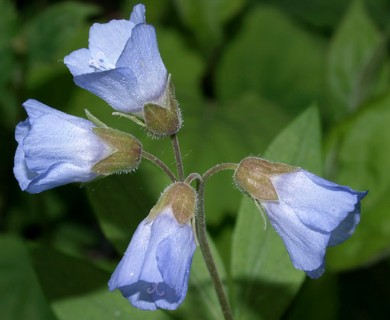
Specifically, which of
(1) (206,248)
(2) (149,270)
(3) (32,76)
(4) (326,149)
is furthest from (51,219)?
(2) (149,270)

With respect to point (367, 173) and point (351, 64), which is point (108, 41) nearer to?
point (367, 173)

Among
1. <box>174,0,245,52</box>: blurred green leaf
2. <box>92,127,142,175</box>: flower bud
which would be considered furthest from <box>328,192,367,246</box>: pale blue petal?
<box>174,0,245,52</box>: blurred green leaf

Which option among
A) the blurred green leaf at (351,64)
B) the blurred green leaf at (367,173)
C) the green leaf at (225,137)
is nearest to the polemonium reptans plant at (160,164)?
the green leaf at (225,137)

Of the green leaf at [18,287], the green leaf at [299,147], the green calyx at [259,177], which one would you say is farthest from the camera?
the green leaf at [18,287]

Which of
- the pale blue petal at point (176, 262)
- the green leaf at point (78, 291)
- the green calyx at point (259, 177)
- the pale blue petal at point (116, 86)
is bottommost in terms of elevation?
the green leaf at point (78, 291)

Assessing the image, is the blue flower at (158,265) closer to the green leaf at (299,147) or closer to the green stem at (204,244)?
the green stem at (204,244)

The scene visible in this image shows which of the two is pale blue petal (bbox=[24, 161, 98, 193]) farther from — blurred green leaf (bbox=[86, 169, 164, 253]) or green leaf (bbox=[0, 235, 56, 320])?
green leaf (bbox=[0, 235, 56, 320])

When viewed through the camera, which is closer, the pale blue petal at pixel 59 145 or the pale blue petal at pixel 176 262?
the pale blue petal at pixel 176 262

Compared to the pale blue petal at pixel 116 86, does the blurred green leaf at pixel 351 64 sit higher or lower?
lower

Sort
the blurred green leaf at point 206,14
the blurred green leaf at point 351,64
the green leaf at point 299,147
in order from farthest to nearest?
the blurred green leaf at point 206,14
the blurred green leaf at point 351,64
the green leaf at point 299,147
